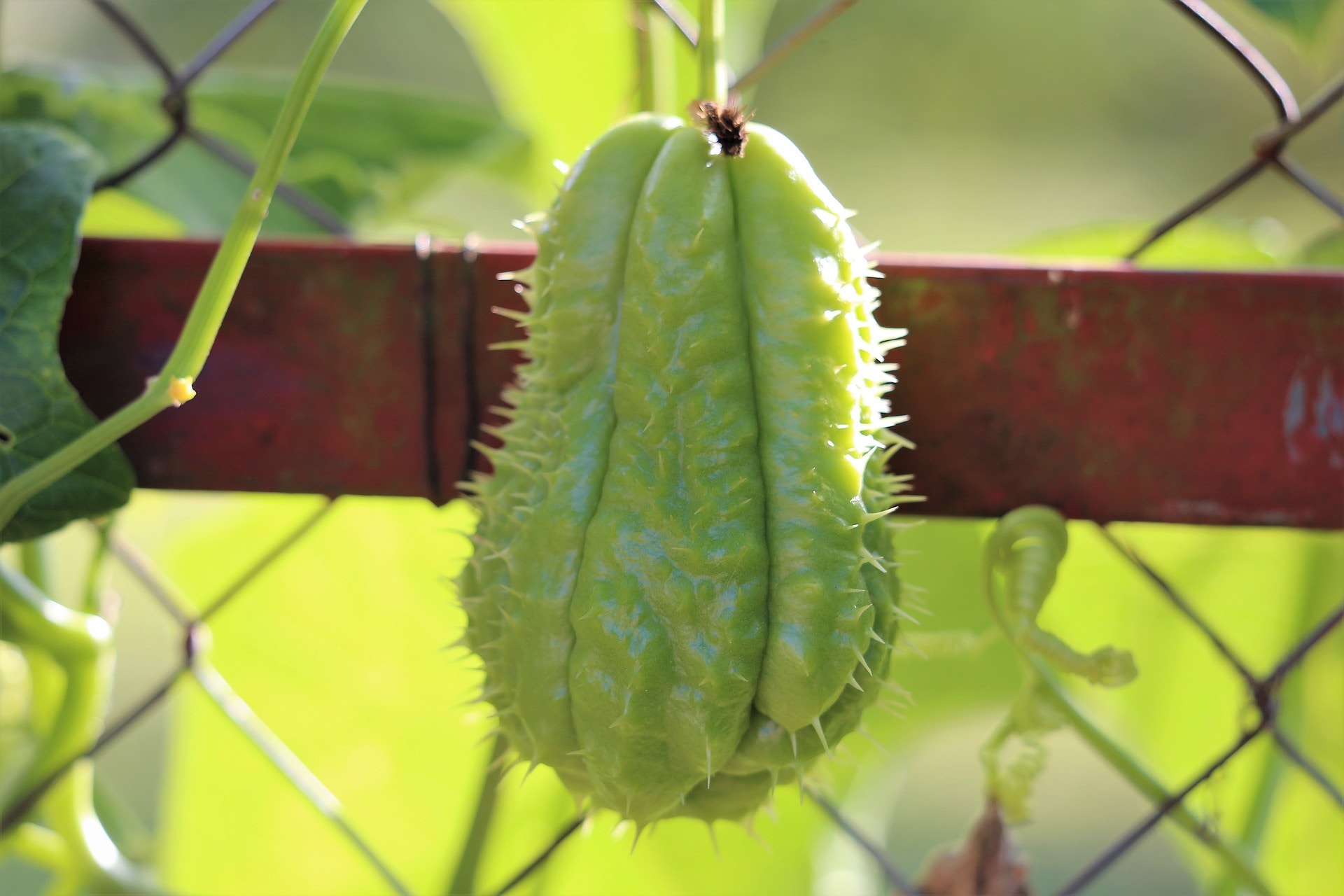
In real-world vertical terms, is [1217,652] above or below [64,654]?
below

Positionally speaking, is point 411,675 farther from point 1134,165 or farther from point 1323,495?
point 1134,165

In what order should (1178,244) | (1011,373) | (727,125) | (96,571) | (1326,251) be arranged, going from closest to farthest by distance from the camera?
(727,125), (1011,373), (96,571), (1326,251), (1178,244)

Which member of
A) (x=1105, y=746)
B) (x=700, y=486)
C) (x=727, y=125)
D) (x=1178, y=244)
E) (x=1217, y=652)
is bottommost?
(x=1217, y=652)

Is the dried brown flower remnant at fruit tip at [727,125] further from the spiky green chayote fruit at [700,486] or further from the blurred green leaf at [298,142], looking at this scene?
the blurred green leaf at [298,142]

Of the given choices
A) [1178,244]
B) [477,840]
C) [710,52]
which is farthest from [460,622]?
[1178,244]

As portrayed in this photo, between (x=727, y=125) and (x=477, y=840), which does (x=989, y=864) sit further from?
(x=727, y=125)

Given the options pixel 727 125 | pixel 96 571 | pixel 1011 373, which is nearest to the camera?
pixel 727 125

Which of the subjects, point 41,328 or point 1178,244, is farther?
point 1178,244
